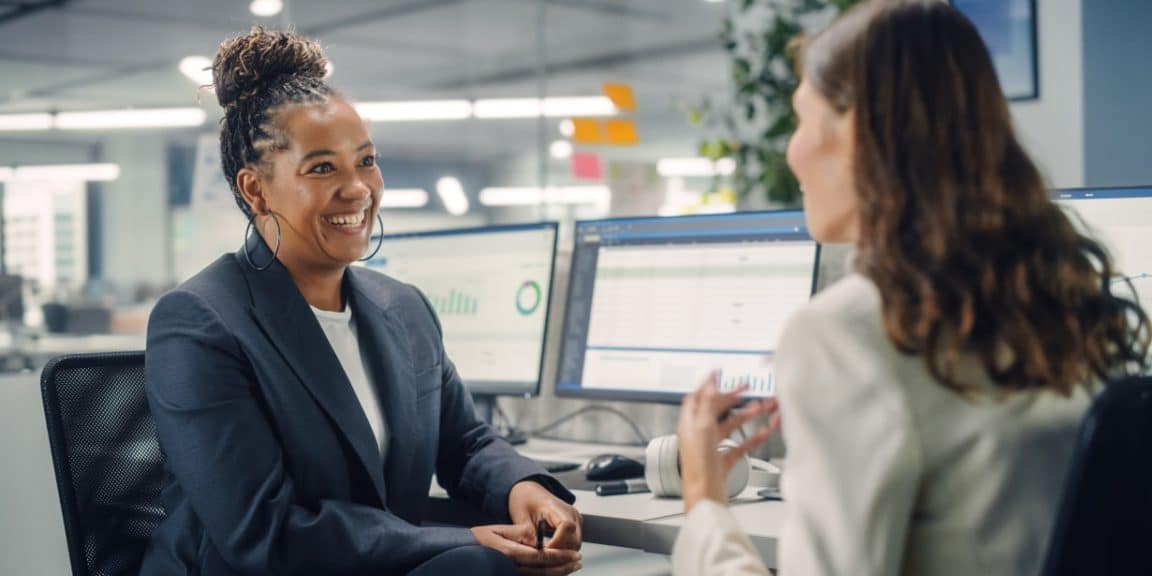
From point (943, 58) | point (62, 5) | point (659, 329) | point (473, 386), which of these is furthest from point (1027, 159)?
point (62, 5)

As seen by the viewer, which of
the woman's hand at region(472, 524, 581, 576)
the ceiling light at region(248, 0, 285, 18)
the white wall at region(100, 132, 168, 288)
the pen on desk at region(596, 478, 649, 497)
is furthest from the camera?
the ceiling light at region(248, 0, 285, 18)

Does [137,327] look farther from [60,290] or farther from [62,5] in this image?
[62,5]

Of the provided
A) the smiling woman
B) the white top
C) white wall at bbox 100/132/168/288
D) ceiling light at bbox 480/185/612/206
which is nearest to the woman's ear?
the smiling woman

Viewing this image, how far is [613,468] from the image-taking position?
1.81 metres

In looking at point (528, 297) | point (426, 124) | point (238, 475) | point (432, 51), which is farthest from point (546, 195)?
point (238, 475)

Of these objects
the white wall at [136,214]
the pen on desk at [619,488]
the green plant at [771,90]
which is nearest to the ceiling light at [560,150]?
the green plant at [771,90]

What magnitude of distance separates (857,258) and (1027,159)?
16 cm

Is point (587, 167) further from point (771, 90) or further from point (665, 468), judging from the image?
point (665, 468)

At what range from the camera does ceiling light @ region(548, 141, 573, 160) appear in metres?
5.78

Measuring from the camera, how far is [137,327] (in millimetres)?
3922

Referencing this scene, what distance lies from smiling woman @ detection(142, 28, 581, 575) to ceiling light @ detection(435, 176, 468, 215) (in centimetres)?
372

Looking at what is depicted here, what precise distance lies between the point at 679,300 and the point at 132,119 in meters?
2.90

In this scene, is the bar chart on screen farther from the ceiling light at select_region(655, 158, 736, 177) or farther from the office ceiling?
the ceiling light at select_region(655, 158, 736, 177)

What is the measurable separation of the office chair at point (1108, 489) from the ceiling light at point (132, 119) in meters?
3.69
